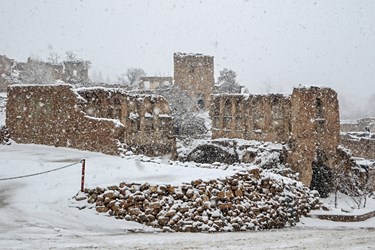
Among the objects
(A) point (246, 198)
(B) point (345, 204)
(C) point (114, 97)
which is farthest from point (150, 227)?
(B) point (345, 204)

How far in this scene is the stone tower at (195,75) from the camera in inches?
2112

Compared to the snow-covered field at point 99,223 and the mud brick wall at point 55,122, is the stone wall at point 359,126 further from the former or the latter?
the mud brick wall at point 55,122

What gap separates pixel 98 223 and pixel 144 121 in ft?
64.7

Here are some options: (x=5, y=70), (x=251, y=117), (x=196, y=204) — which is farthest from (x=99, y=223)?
(x=5, y=70)

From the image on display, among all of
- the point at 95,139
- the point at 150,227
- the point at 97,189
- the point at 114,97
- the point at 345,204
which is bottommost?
the point at 345,204

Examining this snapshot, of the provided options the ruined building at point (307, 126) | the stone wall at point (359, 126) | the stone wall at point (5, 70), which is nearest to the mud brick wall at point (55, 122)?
the ruined building at point (307, 126)

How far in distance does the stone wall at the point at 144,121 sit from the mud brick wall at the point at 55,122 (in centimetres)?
585

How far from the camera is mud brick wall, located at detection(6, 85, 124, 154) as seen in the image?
16.7 m

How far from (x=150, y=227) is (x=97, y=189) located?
1.68m

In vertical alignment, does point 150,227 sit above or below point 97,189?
below

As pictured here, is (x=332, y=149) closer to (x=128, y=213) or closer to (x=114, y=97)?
(x=114, y=97)

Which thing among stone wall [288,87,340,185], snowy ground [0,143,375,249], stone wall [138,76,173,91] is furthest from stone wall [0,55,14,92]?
snowy ground [0,143,375,249]

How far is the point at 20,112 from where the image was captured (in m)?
19.1

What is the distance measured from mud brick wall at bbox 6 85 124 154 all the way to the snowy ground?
7.53 ft
